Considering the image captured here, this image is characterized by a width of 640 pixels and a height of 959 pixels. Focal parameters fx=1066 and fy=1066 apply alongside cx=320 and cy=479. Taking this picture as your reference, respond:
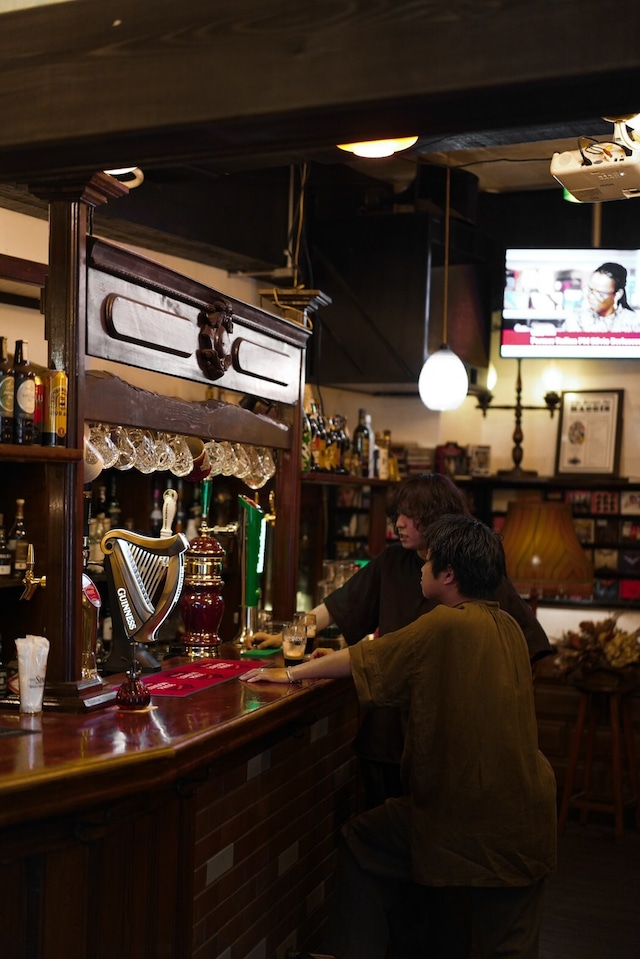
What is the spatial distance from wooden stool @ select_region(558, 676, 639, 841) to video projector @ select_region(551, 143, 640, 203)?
2772mm

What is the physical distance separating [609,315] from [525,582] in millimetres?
2306

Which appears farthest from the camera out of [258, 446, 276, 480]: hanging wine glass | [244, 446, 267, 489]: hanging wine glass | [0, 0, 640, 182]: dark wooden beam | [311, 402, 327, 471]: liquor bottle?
[311, 402, 327, 471]: liquor bottle

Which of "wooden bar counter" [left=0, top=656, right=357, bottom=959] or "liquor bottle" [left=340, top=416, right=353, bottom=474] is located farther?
"liquor bottle" [left=340, top=416, right=353, bottom=474]

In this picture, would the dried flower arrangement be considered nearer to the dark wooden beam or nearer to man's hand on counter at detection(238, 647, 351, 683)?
man's hand on counter at detection(238, 647, 351, 683)

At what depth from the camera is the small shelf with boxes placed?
26.5 ft

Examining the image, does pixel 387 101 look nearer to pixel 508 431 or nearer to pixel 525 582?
pixel 525 582

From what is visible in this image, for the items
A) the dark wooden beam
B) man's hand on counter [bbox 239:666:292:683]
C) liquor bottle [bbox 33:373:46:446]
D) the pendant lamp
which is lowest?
man's hand on counter [bbox 239:666:292:683]

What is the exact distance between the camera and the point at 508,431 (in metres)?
8.57

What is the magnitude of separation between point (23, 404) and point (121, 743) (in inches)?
37.2

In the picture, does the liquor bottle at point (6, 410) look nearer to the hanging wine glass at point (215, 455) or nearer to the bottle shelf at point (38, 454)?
the bottle shelf at point (38, 454)

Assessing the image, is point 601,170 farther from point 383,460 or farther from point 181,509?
point 181,509

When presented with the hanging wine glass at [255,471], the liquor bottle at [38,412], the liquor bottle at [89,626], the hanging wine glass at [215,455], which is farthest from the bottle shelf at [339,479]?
the liquor bottle at [38,412]

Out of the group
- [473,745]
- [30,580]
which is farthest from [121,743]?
[473,745]

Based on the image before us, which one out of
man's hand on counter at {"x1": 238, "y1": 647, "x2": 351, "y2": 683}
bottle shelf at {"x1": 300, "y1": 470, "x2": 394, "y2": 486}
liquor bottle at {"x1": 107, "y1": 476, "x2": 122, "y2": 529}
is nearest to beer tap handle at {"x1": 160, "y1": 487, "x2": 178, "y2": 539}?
man's hand on counter at {"x1": 238, "y1": 647, "x2": 351, "y2": 683}
